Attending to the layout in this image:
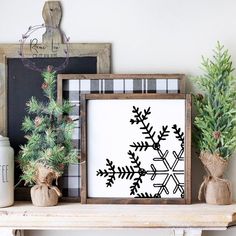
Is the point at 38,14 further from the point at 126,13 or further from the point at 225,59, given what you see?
the point at 225,59

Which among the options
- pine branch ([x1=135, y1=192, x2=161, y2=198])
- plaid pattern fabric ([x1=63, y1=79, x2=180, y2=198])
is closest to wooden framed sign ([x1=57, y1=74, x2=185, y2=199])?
plaid pattern fabric ([x1=63, y1=79, x2=180, y2=198])

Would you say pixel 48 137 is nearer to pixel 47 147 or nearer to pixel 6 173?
pixel 47 147

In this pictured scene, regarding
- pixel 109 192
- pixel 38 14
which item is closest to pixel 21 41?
pixel 38 14

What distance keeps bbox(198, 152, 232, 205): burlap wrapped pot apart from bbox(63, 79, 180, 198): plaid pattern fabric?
0.25 m

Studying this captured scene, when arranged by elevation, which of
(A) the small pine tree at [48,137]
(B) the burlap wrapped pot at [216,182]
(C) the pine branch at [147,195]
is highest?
(A) the small pine tree at [48,137]

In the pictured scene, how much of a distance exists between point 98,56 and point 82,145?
1.00ft

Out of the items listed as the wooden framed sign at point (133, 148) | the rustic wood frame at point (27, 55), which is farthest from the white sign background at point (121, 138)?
the rustic wood frame at point (27, 55)

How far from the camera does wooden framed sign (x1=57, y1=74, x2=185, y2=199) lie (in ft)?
4.63

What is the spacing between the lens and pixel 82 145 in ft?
4.54

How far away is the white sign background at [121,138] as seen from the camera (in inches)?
54.6

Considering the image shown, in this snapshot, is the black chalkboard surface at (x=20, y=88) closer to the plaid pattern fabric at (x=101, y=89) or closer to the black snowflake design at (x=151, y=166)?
the plaid pattern fabric at (x=101, y=89)

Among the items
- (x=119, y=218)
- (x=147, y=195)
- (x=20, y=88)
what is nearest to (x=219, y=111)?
(x=147, y=195)

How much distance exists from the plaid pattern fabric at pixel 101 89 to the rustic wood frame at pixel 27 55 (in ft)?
0.19

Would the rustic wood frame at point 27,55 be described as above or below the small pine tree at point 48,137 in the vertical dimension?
above
